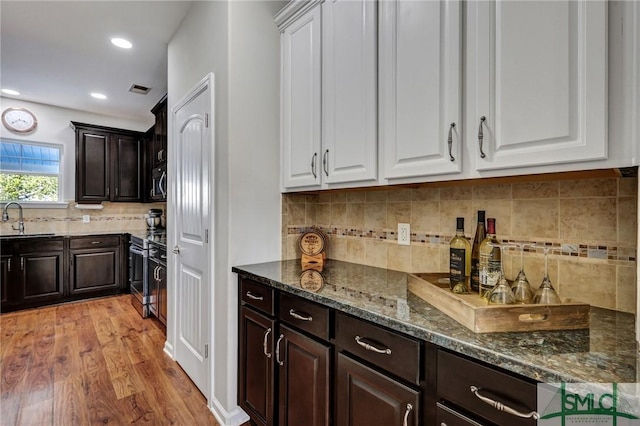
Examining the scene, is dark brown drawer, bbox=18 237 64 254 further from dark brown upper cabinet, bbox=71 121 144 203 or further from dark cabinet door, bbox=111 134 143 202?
dark cabinet door, bbox=111 134 143 202

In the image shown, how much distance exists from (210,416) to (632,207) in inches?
91.5

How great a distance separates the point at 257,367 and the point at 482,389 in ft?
3.96

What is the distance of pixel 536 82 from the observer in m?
0.96

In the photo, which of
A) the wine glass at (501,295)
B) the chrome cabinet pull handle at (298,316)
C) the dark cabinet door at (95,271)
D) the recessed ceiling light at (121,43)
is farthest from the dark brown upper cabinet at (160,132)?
the wine glass at (501,295)

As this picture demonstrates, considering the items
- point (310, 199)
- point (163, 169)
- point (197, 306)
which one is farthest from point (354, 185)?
point (163, 169)

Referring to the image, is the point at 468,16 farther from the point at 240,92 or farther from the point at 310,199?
the point at 310,199

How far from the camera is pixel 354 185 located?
1.60 metres

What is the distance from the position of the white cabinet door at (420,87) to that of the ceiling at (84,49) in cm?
174

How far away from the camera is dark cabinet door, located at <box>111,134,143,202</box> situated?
15.3 ft

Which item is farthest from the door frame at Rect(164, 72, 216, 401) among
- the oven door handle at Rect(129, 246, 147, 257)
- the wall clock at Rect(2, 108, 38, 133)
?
the wall clock at Rect(2, 108, 38, 133)

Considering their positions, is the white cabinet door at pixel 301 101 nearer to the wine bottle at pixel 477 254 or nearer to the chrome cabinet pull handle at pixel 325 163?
the chrome cabinet pull handle at pixel 325 163

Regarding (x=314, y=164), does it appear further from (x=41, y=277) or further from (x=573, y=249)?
(x=41, y=277)

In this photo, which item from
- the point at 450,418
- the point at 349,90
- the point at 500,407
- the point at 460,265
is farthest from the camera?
the point at 349,90

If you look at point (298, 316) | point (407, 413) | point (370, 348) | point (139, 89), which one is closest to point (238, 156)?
point (298, 316)
